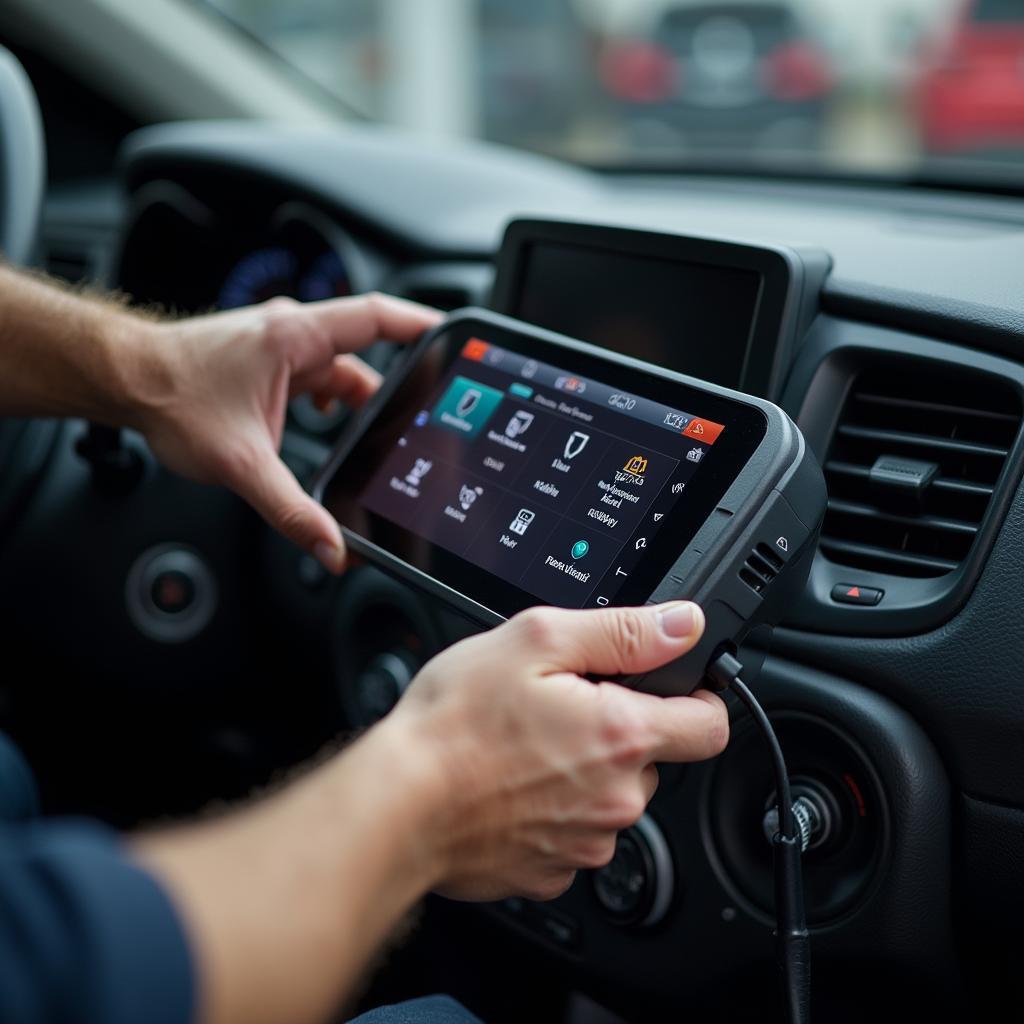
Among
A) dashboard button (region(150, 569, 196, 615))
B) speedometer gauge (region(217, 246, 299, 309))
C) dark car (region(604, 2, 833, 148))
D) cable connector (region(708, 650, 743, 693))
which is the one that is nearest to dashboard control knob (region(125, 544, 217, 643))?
dashboard button (region(150, 569, 196, 615))


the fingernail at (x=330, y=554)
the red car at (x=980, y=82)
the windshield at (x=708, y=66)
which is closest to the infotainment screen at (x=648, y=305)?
the fingernail at (x=330, y=554)

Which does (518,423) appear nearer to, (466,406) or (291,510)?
(466,406)

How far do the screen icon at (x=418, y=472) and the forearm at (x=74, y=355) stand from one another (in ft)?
0.90

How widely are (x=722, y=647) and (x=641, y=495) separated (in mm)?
159

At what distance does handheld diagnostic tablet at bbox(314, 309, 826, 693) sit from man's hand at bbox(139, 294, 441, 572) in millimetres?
57

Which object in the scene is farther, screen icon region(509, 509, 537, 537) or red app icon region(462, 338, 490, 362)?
red app icon region(462, 338, 490, 362)

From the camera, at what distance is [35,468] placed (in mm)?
1767

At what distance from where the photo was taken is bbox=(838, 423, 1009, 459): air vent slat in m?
1.01

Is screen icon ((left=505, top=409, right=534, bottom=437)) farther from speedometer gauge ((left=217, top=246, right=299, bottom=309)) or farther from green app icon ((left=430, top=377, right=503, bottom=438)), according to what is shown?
speedometer gauge ((left=217, top=246, right=299, bottom=309))

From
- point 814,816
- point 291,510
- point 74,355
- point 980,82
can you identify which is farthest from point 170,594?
point 980,82

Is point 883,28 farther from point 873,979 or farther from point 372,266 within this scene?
point 873,979

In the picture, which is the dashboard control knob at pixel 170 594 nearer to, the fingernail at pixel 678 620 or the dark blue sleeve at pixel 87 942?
the fingernail at pixel 678 620

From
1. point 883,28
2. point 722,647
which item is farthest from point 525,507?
point 883,28

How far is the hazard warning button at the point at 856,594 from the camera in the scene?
1.03m
